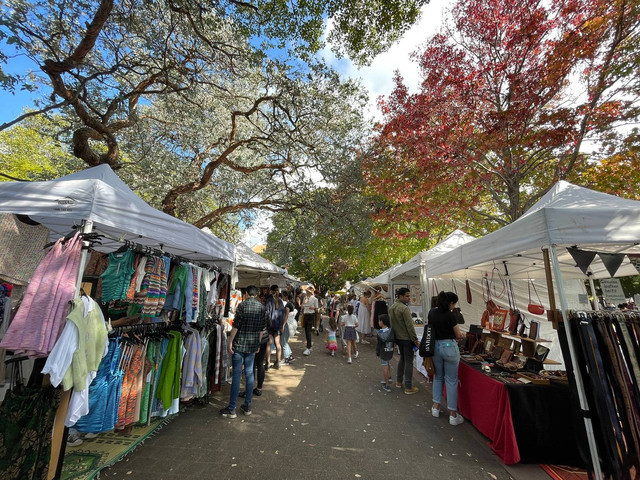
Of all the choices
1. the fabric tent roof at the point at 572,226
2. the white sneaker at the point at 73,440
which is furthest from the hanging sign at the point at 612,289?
the white sneaker at the point at 73,440

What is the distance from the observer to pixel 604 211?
9.05 feet

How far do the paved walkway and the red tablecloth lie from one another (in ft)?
0.47

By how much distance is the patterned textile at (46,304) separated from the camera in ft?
7.15

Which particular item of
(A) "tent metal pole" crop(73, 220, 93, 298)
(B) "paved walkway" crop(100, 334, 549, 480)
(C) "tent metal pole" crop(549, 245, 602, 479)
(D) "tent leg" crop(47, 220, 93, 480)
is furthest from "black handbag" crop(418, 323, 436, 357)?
(A) "tent metal pole" crop(73, 220, 93, 298)

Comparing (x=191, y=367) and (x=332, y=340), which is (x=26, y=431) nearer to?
(x=191, y=367)

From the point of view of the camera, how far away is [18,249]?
2.56m

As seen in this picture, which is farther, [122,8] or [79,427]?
[122,8]

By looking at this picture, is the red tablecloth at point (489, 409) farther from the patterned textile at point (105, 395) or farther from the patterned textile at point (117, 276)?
the patterned textile at point (117, 276)

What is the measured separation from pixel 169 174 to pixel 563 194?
9746 mm

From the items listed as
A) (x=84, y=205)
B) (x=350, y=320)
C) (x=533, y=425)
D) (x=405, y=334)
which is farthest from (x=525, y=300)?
(x=84, y=205)

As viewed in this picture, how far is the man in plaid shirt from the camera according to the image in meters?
4.23

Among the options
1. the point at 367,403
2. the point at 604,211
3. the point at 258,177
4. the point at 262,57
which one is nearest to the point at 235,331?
the point at 367,403

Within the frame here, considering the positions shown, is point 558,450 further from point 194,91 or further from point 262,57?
point 194,91

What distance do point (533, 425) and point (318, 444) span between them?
8.28 ft
